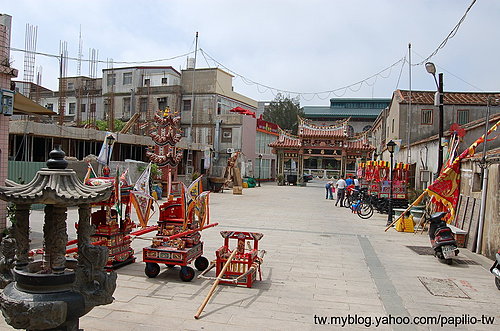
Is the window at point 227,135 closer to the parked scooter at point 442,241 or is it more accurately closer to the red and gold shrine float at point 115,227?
the parked scooter at point 442,241

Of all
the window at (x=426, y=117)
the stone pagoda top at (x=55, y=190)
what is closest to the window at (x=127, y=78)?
the window at (x=426, y=117)

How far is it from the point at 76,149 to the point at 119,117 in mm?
17409

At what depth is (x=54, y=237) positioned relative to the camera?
159 inches

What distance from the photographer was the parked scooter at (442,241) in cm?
864

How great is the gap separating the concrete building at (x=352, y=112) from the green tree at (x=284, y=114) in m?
4.08

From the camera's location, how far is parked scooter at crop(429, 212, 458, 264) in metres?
8.64

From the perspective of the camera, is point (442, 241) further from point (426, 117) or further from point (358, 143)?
point (358, 143)

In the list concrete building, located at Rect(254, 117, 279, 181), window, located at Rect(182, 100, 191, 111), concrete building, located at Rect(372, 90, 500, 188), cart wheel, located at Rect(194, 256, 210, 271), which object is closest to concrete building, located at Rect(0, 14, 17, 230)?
cart wheel, located at Rect(194, 256, 210, 271)

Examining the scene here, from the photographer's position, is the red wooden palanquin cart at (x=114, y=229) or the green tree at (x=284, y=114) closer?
the red wooden palanquin cart at (x=114, y=229)

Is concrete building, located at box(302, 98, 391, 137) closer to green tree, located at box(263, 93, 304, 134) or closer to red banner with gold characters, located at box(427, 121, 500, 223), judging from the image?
green tree, located at box(263, 93, 304, 134)

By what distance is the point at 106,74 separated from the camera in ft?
128

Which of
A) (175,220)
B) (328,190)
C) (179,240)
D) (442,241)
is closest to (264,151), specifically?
(328,190)

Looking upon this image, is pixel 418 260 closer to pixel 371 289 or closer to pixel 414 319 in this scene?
pixel 371 289

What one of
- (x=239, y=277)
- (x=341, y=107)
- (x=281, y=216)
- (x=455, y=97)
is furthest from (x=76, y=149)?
(x=341, y=107)
